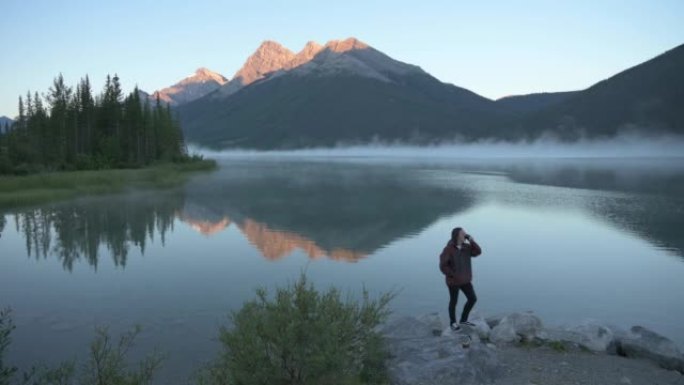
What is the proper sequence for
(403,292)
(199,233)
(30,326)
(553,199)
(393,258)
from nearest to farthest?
(30,326), (403,292), (393,258), (199,233), (553,199)

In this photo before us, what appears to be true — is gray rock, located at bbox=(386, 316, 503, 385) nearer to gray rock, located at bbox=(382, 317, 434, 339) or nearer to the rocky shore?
the rocky shore

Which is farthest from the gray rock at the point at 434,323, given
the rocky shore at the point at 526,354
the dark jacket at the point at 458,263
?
the dark jacket at the point at 458,263

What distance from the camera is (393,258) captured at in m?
24.9

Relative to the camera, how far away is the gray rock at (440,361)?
32.9 feet

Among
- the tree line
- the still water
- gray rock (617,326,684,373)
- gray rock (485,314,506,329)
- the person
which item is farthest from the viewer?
the tree line

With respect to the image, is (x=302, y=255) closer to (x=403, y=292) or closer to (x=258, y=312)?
(x=403, y=292)

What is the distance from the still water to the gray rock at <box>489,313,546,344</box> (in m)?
3.23

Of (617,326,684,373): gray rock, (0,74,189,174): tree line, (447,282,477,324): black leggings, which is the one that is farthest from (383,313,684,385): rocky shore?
(0,74,189,174): tree line

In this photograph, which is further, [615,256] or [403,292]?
[615,256]

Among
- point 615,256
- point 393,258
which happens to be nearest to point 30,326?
point 393,258

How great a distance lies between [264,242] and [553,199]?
3375 cm

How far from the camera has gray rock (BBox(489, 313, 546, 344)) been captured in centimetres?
1245

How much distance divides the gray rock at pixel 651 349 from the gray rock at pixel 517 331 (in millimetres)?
1684

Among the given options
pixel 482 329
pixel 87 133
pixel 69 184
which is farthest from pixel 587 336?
pixel 87 133
